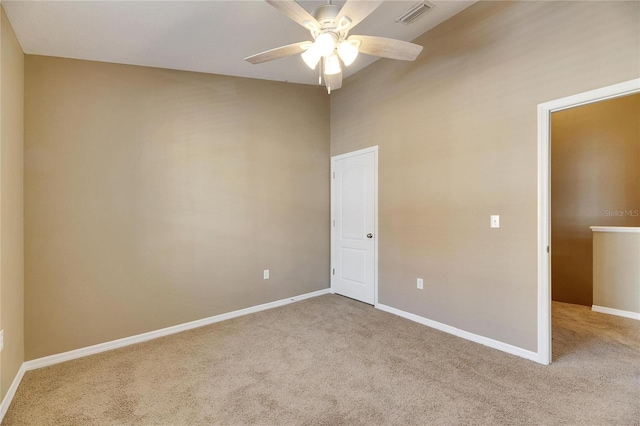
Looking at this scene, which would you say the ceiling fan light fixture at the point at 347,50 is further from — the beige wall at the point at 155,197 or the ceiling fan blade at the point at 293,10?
the beige wall at the point at 155,197

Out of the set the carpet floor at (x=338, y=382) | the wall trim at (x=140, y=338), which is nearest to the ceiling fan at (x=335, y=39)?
the carpet floor at (x=338, y=382)

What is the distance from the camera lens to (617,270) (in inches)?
138

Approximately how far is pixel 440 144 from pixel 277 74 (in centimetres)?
210

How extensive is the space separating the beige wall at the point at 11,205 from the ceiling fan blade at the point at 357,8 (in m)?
2.29

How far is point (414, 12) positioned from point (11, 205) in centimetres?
363

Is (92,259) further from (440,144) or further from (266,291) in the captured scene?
(440,144)

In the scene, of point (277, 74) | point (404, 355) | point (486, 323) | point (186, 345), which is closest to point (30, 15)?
point (277, 74)

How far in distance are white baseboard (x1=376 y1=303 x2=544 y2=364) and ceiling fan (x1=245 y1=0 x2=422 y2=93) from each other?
252cm

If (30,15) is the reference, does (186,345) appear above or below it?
below

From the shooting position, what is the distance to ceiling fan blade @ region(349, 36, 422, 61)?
1.98 m

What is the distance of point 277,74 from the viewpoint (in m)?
3.62

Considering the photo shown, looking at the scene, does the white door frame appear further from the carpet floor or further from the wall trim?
the wall trim

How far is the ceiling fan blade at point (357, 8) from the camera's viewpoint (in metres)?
1.62

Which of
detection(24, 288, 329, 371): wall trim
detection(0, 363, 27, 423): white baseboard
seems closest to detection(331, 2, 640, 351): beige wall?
detection(24, 288, 329, 371): wall trim
